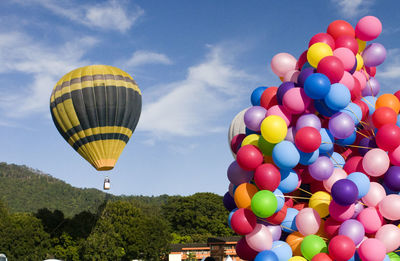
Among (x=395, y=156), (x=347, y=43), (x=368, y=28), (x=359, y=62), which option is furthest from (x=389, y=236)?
(x=368, y=28)

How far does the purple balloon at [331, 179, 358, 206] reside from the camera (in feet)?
36.4

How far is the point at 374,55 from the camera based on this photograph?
1423 centimetres

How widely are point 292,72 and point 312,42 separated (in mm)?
954

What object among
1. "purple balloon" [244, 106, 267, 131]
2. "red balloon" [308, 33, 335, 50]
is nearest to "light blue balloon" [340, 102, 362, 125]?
"red balloon" [308, 33, 335, 50]

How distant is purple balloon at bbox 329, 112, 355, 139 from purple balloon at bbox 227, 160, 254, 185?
2381 millimetres

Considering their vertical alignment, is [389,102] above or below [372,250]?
above

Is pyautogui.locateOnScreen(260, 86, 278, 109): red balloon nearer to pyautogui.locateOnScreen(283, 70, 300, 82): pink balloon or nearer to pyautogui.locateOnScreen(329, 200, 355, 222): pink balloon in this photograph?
pyautogui.locateOnScreen(283, 70, 300, 82): pink balloon

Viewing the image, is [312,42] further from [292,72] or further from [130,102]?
[130,102]

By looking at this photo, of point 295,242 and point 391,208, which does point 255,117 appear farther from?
point 391,208

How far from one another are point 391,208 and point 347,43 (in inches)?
175

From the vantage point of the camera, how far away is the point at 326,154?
12695 mm

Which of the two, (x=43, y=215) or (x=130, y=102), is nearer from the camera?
(x=130, y=102)

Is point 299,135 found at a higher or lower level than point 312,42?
lower

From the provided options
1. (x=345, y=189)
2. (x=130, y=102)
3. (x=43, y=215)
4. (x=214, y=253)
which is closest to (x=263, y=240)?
(x=345, y=189)
